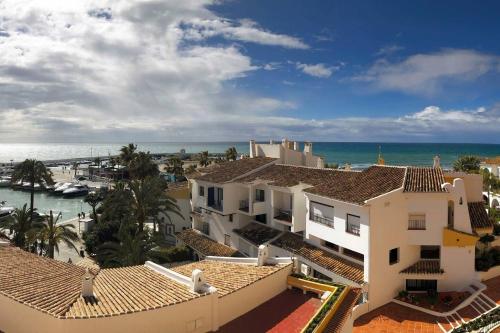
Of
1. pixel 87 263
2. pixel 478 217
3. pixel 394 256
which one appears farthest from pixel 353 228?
pixel 87 263

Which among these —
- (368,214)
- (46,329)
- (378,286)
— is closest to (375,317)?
(378,286)

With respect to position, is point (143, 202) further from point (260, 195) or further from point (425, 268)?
point (425, 268)

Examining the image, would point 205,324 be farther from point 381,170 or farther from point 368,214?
point 381,170

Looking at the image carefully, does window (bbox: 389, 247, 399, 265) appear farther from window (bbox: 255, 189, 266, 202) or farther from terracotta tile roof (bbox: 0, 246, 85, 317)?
terracotta tile roof (bbox: 0, 246, 85, 317)

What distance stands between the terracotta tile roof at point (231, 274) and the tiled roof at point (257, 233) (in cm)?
1429

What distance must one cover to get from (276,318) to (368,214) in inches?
507

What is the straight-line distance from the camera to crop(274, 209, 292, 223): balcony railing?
38925 mm

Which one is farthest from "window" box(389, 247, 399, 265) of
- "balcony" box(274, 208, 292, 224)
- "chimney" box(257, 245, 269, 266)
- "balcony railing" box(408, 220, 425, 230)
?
"chimney" box(257, 245, 269, 266)

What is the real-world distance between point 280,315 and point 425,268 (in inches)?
670

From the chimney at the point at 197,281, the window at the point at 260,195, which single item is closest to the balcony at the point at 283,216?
the window at the point at 260,195

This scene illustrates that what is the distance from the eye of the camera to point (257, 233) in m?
40.3

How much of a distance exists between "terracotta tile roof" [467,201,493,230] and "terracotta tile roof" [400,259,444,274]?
15.7ft

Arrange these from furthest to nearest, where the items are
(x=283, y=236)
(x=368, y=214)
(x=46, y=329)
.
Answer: (x=283, y=236), (x=368, y=214), (x=46, y=329)

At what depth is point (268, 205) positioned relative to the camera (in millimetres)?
41281
